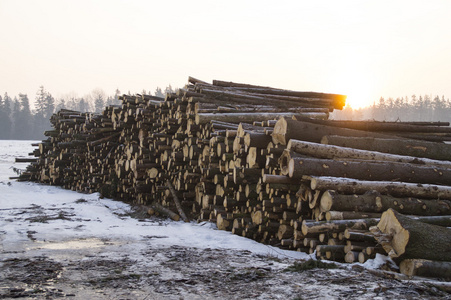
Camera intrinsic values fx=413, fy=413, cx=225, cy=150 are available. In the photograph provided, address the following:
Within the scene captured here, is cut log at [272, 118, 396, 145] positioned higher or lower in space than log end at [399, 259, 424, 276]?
higher

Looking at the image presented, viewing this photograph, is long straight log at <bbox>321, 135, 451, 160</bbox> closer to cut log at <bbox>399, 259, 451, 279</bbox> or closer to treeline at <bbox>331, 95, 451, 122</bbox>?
cut log at <bbox>399, 259, 451, 279</bbox>

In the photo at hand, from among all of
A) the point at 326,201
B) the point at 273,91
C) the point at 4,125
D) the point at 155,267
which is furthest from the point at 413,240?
the point at 4,125

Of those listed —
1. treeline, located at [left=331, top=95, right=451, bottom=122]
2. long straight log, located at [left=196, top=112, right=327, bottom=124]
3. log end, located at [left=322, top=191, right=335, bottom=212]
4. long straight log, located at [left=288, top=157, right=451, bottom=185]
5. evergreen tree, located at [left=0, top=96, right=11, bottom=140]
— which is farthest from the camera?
treeline, located at [left=331, top=95, right=451, bottom=122]

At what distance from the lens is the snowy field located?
450 cm

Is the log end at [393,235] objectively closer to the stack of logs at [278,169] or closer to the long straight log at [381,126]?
the stack of logs at [278,169]

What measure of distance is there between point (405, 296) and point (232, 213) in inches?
205

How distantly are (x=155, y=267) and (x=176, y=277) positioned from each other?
587 mm

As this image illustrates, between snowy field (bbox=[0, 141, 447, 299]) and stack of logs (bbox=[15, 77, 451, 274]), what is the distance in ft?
1.82

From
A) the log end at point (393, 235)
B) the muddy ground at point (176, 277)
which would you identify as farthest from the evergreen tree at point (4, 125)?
the log end at point (393, 235)

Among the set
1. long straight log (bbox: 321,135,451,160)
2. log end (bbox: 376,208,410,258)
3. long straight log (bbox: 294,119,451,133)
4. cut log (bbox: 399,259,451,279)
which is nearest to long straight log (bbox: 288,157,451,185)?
long straight log (bbox: 321,135,451,160)

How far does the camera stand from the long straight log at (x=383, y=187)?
6871mm

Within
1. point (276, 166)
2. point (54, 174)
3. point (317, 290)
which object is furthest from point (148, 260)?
point (54, 174)

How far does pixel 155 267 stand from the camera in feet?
18.5

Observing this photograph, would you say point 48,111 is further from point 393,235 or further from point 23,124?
point 393,235
